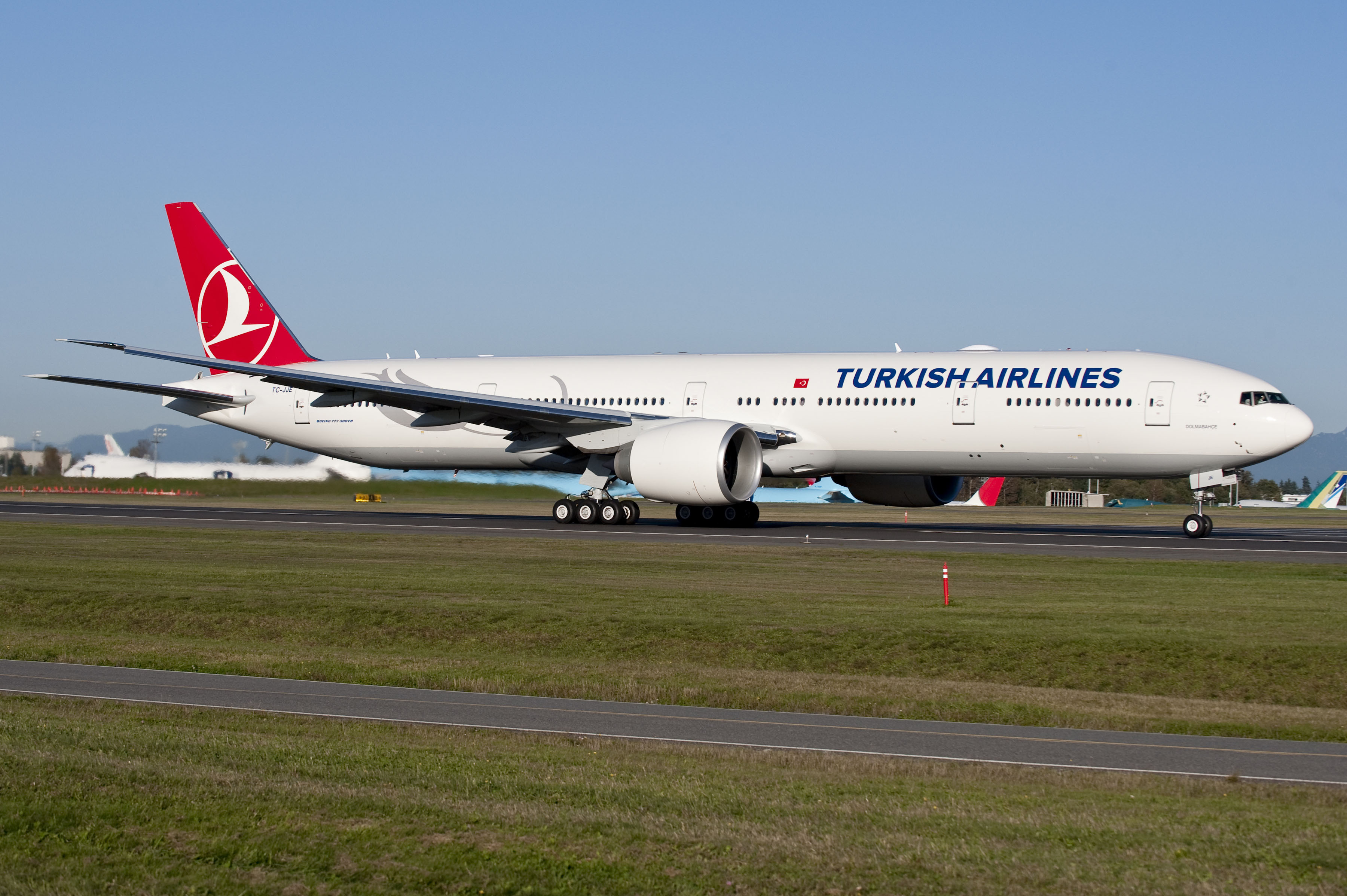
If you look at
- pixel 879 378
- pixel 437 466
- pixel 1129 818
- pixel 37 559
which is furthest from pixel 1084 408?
pixel 1129 818

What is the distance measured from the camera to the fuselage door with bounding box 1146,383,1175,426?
31156 mm

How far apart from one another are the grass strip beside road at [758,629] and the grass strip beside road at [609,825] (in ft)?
12.3

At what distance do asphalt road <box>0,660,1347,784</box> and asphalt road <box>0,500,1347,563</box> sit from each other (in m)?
15.7

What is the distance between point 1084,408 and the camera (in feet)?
104

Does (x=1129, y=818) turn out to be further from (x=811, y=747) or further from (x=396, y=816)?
(x=396, y=816)

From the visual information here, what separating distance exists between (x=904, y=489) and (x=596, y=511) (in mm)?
8861

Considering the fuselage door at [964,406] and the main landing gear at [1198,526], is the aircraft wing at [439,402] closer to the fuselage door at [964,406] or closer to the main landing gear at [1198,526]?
the fuselage door at [964,406]

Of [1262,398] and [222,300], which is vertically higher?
[222,300]

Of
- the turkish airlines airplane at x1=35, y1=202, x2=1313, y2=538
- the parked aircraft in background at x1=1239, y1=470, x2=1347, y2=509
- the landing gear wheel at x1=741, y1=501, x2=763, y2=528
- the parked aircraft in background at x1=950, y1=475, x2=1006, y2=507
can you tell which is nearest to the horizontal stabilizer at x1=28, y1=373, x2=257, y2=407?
the turkish airlines airplane at x1=35, y1=202, x2=1313, y2=538

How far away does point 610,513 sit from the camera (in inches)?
1400

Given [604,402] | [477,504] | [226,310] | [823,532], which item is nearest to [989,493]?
[477,504]

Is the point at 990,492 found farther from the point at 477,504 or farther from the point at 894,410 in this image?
the point at 894,410

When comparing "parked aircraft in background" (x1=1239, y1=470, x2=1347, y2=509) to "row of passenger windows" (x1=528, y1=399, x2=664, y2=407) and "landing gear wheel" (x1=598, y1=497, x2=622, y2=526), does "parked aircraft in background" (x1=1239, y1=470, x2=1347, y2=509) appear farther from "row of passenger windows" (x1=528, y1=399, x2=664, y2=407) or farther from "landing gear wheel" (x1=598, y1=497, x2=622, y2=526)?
"landing gear wheel" (x1=598, y1=497, x2=622, y2=526)

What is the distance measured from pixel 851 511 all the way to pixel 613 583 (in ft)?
106
